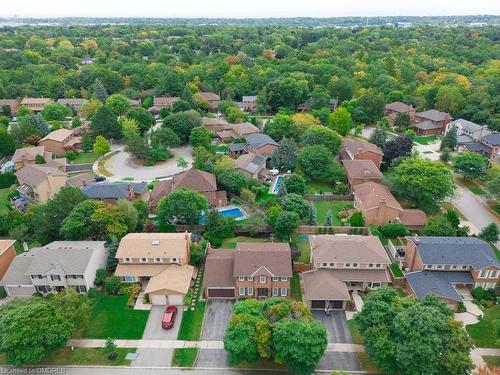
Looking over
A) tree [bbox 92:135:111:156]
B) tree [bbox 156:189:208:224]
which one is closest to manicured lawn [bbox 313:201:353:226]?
tree [bbox 156:189:208:224]

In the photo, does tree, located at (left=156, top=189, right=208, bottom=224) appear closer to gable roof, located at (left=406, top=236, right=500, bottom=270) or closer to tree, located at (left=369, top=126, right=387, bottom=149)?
gable roof, located at (left=406, top=236, right=500, bottom=270)

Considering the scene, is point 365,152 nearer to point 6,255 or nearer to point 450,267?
point 450,267

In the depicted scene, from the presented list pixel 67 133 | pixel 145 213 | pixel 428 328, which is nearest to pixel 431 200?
pixel 428 328

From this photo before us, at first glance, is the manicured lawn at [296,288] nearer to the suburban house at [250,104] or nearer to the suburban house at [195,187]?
the suburban house at [195,187]

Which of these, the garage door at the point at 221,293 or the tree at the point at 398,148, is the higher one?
the tree at the point at 398,148

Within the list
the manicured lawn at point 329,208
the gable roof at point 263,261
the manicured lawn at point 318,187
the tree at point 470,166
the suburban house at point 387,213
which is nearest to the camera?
the gable roof at point 263,261

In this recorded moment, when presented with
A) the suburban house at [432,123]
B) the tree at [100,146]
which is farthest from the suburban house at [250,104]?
the tree at [100,146]

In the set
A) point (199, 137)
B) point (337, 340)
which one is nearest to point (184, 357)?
point (337, 340)

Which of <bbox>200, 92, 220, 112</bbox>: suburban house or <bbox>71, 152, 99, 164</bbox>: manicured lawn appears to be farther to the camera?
<bbox>200, 92, 220, 112</bbox>: suburban house
